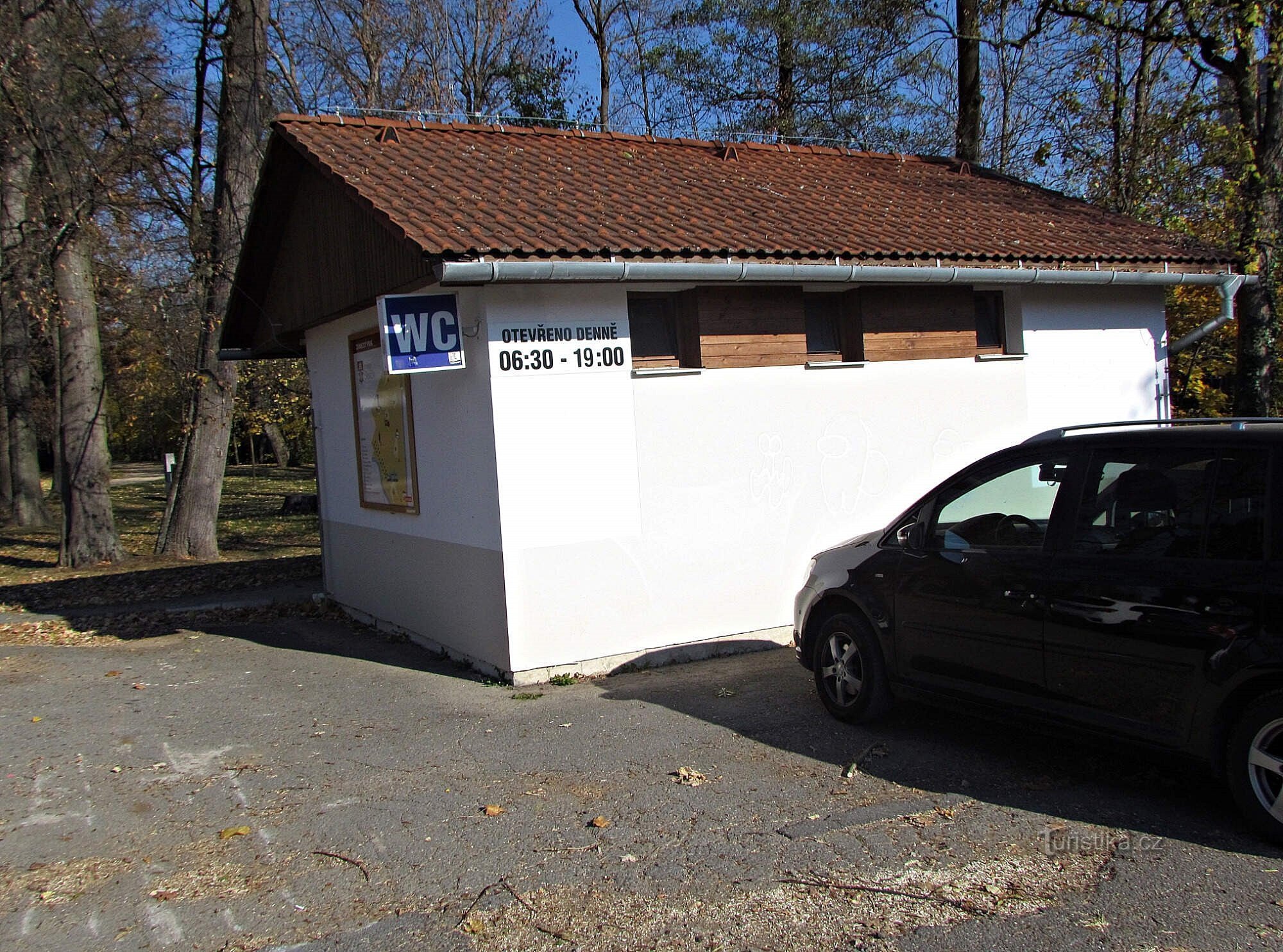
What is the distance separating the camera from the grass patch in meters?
16.8

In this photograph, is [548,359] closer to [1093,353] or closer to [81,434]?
[1093,353]

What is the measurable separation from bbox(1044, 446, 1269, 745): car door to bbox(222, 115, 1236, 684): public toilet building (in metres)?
3.76

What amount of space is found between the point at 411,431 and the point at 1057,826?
6.22 m

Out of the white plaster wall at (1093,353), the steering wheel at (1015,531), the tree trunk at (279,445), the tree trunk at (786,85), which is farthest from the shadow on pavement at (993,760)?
the tree trunk at (279,445)

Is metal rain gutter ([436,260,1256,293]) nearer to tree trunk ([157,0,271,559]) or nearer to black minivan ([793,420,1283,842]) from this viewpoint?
black minivan ([793,420,1283,842])

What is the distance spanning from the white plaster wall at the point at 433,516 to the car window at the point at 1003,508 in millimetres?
3337

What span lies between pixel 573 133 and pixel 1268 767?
9.33 meters

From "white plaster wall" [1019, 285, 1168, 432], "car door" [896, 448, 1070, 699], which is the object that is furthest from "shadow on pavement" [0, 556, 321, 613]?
"car door" [896, 448, 1070, 699]

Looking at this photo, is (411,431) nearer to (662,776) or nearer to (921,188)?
(662,776)

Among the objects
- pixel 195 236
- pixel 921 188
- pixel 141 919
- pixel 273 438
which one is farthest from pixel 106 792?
pixel 273 438

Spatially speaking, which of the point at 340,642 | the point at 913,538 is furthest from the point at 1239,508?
the point at 340,642

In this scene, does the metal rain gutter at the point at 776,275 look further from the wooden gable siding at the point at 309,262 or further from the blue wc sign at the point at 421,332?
the wooden gable siding at the point at 309,262

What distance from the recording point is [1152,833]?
4.70m

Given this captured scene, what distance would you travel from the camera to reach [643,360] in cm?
861
